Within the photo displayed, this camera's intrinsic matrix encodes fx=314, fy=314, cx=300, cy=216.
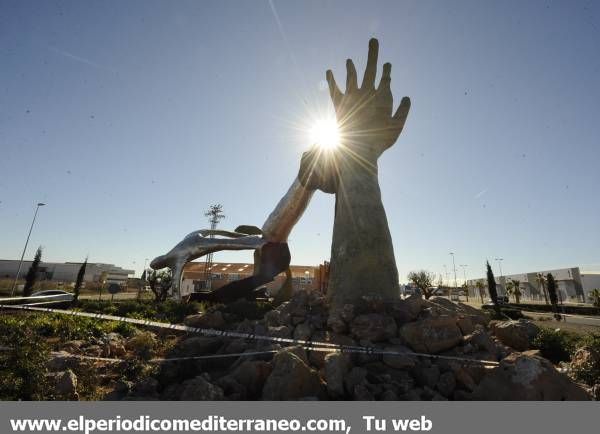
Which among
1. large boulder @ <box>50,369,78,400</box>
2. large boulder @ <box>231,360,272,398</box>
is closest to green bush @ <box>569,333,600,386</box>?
large boulder @ <box>231,360,272,398</box>

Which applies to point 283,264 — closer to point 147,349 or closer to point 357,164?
point 357,164

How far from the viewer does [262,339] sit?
560 centimetres

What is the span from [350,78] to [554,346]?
8.75 m

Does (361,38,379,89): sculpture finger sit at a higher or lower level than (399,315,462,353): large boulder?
higher

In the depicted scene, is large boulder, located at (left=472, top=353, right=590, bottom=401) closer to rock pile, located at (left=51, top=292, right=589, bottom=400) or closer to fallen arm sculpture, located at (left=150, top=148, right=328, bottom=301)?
rock pile, located at (left=51, top=292, right=589, bottom=400)

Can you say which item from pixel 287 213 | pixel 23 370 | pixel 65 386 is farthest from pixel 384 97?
pixel 23 370

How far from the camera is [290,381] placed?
3.55m

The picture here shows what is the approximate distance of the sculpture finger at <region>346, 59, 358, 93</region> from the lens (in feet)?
33.0

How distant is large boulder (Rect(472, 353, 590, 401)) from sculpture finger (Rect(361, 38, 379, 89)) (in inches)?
329

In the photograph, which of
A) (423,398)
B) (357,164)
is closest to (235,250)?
(357,164)

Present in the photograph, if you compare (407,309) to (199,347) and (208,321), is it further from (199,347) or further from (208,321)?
(208,321)

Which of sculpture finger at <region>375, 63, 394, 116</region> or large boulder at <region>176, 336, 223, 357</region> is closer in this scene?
large boulder at <region>176, 336, 223, 357</region>

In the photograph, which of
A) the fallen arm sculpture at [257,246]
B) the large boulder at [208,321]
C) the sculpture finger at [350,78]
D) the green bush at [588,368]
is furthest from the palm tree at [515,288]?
the large boulder at [208,321]

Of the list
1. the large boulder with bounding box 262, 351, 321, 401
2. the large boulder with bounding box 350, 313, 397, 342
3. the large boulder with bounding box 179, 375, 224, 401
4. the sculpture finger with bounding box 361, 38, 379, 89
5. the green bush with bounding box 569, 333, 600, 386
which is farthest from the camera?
the sculpture finger with bounding box 361, 38, 379, 89
